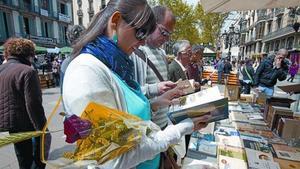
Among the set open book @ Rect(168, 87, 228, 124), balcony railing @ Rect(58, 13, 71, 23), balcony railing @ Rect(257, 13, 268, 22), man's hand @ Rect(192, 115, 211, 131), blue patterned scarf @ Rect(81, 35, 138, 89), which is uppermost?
balcony railing @ Rect(257, 13, 268, 22)

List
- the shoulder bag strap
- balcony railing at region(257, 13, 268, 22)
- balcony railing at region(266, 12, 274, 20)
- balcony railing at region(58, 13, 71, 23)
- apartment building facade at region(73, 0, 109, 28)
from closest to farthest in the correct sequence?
1. the shoulder bag strap
2. balcony railing at region(58, 13, 71, 23)
3. balcony railing at region(266, 12, 274, 20)
4. balcony railing at region(257, 13, 268, 22)
5. apartment building facade at region(73, 0, 109, 28)

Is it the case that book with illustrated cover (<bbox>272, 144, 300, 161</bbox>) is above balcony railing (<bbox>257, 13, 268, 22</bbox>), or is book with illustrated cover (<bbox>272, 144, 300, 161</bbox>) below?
below

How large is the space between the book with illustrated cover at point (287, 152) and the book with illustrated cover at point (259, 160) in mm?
112

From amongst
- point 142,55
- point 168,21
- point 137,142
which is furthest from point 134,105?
point 168,21

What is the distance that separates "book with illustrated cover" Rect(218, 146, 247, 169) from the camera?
1476 mm

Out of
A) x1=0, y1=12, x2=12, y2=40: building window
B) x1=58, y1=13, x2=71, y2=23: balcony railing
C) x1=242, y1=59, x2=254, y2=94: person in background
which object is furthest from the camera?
x1=58, y1=13, x2=71, y2=23: balcony railing

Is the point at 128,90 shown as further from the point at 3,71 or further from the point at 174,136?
the point at 3,71

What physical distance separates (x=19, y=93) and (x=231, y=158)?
2.01 m

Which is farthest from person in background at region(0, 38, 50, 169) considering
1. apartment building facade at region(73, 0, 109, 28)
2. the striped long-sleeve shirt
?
apartment building facade at region(73, 0, 109, 28)

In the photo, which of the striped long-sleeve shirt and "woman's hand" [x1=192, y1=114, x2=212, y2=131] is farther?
the striped long-sleeve shirt

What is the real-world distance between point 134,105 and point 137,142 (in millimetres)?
193

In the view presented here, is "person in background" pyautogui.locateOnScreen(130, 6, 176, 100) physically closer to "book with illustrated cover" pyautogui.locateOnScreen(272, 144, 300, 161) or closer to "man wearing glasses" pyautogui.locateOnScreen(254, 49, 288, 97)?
"book with illustrated cover" pyautogui.locateOnScreen(272, 144, 300, 161)

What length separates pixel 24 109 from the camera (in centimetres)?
226

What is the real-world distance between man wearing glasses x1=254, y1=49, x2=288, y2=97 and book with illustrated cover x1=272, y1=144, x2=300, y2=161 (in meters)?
2.54
